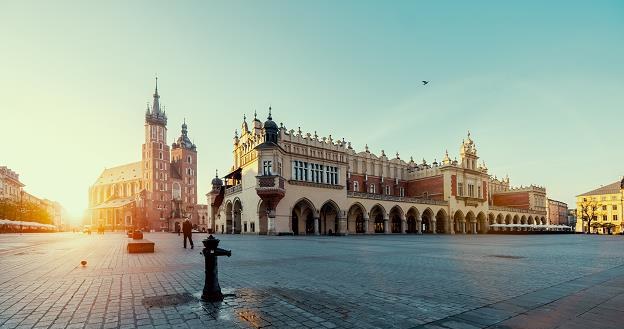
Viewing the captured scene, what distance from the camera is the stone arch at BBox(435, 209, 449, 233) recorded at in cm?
6262

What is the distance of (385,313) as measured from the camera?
5.68 meters

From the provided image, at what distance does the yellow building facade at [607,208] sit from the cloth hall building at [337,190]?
3674 cm

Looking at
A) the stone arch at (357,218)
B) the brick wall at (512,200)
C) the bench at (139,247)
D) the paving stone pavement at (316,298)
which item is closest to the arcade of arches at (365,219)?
the stone arch at (357,218)

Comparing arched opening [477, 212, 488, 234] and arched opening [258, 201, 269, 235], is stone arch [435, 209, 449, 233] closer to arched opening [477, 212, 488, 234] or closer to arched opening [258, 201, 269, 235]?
arched opening [477, 212, 488, 234]

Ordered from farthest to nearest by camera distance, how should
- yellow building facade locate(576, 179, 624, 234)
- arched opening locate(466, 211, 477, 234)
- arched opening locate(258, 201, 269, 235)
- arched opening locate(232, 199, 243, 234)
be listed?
yellow building facade locate(576, 179, 624, 234)
arched opening locate(466, 211, 477, 234)
arched opening locate(232, 199, 243, 234)
arched opening locate(258, 201, 269, 235)

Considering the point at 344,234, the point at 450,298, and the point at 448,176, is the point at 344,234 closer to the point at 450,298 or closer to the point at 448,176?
the point at 448,176

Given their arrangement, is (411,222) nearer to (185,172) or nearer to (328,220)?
(328,220)

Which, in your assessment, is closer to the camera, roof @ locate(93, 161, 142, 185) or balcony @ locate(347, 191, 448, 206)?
balcony @ locate(347, 191, 448, 206)

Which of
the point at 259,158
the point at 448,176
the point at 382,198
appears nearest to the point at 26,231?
the point at 259,158

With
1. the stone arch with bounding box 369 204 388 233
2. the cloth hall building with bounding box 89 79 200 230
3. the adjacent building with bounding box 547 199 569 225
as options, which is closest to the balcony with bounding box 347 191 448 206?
the stone arch with bounding box 369 204 388 233

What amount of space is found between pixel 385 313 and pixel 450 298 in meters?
1.79

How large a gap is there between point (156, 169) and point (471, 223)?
87691mm

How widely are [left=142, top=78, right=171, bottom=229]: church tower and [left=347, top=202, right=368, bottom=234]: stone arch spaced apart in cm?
7127

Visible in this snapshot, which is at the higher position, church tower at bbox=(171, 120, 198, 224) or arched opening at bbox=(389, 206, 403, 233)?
church tower at bbox=(171, 120, 198, 224)
